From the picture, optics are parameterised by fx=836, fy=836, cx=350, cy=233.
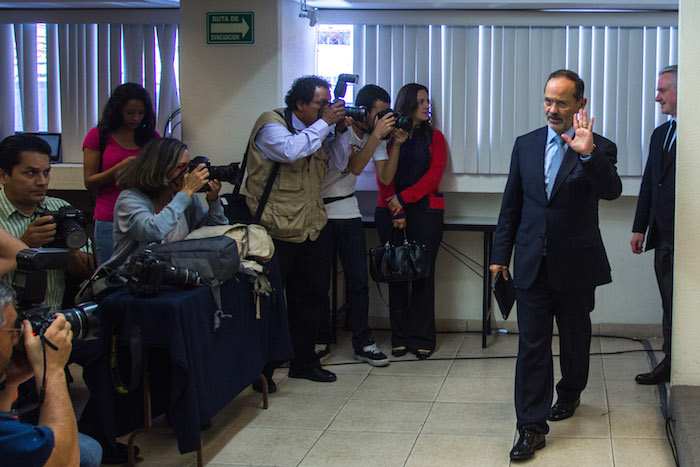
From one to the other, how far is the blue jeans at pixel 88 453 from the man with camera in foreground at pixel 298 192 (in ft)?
5.68

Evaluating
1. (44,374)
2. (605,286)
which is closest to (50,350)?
(44,374)

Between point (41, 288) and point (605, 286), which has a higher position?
point (41, 288)

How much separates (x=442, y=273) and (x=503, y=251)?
2.09 m

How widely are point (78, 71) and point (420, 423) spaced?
10.6 feet

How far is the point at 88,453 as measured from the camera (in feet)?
8.00

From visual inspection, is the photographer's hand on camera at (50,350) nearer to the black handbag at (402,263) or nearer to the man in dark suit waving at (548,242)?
the man in dark suit waving at (548,242)

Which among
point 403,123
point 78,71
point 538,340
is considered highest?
point 78,71

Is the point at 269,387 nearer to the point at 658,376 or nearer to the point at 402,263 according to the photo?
the point at 402,263

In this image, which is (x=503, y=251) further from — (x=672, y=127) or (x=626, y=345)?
(x=626, y=345)

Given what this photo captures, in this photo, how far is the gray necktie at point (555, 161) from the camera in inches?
132

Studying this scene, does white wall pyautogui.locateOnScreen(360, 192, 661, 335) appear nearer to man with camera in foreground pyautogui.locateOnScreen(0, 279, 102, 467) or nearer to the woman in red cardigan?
the woman in red cardigan

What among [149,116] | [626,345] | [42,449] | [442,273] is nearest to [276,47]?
[149,116]

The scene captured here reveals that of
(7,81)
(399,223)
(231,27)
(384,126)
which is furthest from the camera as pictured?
(7,81)

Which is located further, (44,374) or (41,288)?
(41,288)
